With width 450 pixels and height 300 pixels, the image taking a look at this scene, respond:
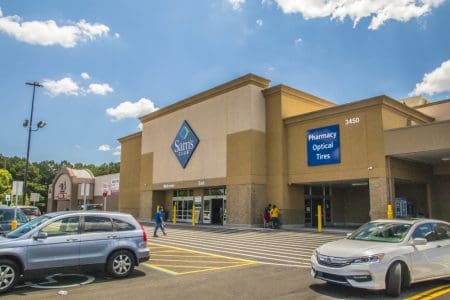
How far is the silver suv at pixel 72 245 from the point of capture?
8.70 m

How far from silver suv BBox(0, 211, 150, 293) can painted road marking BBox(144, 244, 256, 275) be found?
1.31 m

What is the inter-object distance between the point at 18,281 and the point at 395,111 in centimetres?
2203

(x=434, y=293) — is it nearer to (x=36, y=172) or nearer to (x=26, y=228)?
(x=26, y=228)

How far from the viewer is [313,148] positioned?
26266mm

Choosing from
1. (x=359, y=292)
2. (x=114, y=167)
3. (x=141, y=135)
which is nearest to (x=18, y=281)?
(x=359, y=292)

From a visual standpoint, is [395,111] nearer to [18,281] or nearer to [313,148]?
[313,148]

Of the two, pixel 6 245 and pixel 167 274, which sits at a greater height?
pixel 6 245

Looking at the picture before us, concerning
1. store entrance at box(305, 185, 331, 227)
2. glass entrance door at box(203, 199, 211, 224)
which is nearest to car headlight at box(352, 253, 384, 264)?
store entrance at box(305, 185, 331, 227)

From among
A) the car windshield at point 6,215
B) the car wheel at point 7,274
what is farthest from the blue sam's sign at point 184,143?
the car wheel at point 7,274

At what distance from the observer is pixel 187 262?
40.9 feet

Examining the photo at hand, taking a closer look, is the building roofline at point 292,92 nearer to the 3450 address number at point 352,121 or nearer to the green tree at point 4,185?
the 3450 address number at point 352,121

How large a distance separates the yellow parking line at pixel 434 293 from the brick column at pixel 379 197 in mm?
14124

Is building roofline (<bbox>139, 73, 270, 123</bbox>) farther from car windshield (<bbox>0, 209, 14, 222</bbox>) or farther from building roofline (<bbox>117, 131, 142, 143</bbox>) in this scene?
car windshield (<bbox>0, 209, 14, 222</bbox>)

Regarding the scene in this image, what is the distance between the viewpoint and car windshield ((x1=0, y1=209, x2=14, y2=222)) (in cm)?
1567
